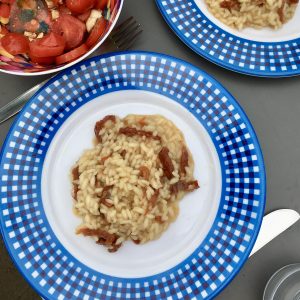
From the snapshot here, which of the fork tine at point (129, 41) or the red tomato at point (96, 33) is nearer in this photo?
the red tomato at point (96, 33)

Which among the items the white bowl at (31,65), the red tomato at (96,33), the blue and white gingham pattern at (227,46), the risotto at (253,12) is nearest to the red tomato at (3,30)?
the white bowl at (31,65)

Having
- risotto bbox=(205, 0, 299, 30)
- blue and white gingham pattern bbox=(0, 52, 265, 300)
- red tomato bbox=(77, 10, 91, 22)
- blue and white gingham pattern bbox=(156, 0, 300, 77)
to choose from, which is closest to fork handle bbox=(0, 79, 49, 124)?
blue and white gingham pattern bbox=(0, 52, 265, 300)

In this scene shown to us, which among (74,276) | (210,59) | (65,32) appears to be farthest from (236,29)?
(74,276)

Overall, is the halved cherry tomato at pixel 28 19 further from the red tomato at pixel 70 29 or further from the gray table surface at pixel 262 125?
the gray table surface at pixel 262 125

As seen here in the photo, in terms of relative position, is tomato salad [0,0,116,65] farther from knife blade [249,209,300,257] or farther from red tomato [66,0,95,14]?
knife blade [249,209,300,257]

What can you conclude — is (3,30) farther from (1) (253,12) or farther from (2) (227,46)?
(1) (253,12)

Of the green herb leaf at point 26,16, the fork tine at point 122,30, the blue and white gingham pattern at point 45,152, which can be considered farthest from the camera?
the fork tine at point 122,30

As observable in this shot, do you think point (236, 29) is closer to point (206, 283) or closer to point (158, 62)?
point (158, 62)
